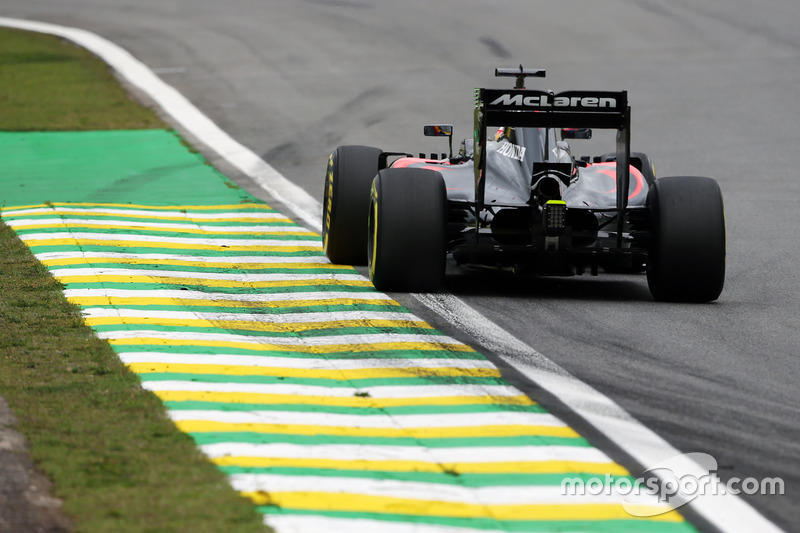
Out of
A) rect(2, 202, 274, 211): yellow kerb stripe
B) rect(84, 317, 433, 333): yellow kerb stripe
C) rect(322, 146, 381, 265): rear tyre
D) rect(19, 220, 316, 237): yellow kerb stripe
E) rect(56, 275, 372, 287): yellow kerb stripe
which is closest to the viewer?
rect(84, 317, 433, 333): yellow kerb stripe

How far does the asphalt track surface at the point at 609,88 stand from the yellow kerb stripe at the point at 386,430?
676mm

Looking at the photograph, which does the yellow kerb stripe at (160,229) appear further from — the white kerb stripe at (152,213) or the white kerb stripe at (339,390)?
the white kerb stripe at (339,390)

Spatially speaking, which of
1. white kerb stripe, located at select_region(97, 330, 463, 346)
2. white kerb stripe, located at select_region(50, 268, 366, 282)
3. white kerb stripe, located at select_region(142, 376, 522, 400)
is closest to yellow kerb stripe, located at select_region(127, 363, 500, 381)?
white kerb stripe, located at select_region(142, 376, 522, 400)

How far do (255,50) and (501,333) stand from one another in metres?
22.2

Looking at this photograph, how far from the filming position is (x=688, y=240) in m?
10.6

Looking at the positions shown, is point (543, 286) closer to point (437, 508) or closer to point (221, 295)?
point (221, 295)

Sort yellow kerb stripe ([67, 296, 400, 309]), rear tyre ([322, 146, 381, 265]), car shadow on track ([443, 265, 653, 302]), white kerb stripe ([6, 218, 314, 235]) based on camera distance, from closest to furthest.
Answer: yellow kerb stripe ([67, 296, 400, 309]), car shadow on track ([443, 265, 653, 302]), rear tyre ([322, 146, 381, 265]), white kerb stripe ([6, 218, 314, 235])

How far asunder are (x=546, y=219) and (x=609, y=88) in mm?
15598

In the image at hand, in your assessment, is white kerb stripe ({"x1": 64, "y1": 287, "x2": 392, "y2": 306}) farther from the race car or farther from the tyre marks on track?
the race car

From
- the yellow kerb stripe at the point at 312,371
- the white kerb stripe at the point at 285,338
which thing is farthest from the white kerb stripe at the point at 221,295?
the yellow kerb stripe at the point at 312,371

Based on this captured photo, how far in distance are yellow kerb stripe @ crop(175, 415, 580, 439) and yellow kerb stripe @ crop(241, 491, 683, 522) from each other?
984mm

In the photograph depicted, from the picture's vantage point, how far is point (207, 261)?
12336mm

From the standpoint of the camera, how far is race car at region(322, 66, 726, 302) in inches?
415

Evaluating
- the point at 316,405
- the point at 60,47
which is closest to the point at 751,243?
the point at 316,405
